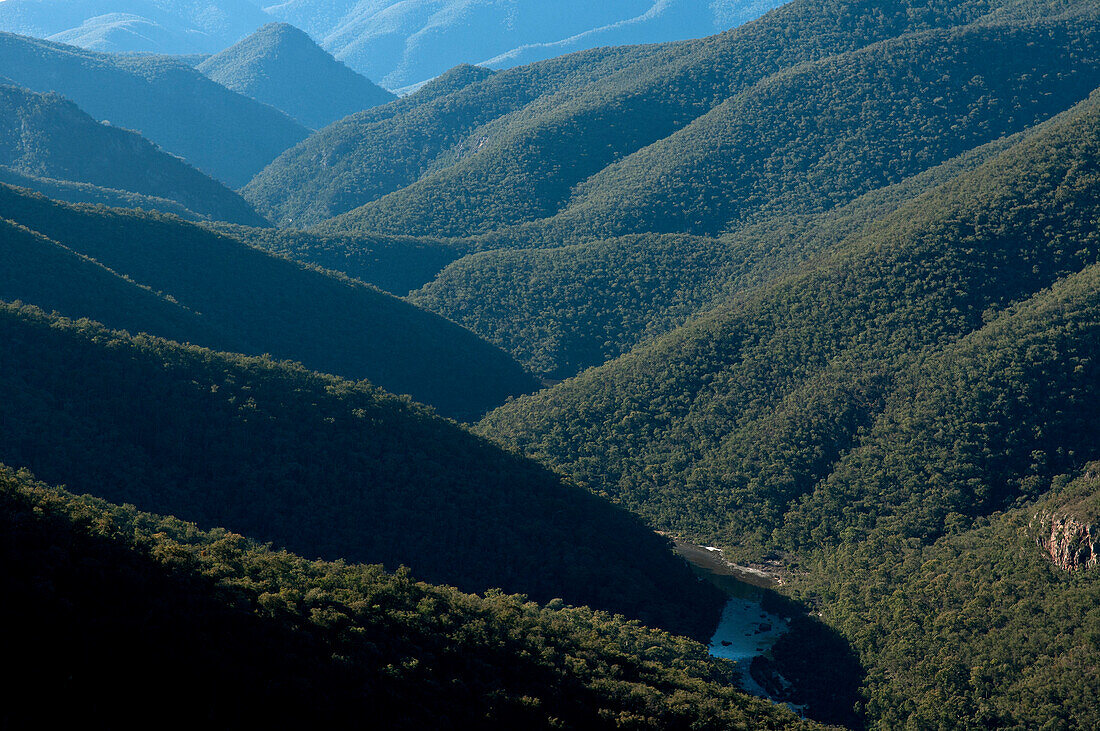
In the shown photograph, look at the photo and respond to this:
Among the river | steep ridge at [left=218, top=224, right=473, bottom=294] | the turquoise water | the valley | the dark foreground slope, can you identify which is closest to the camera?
the dark foreground slope

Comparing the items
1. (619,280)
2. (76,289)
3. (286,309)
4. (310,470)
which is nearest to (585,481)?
(310,470)

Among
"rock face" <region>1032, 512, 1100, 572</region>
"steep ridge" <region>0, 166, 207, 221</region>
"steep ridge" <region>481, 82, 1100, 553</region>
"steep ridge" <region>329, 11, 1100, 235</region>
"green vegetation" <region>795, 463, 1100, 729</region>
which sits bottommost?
"green vegetation" <region>795, 463, 1100, 729</region>

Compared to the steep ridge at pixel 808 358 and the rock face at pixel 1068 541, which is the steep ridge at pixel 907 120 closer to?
the steep ridge at pixel 808 358

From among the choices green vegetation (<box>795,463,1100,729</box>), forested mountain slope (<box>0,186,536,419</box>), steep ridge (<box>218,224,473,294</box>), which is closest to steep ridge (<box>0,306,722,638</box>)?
green vegetation (<box>795,463,1100,729</box>)

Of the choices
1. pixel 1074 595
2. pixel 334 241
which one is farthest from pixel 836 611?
pixel 334 241

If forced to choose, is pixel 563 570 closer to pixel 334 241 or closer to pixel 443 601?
pixel 443 601

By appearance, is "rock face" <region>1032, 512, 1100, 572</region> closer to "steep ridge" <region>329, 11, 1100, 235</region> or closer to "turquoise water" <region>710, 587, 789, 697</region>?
"turquoise water" <region>710, 587, 789, 697</region>
